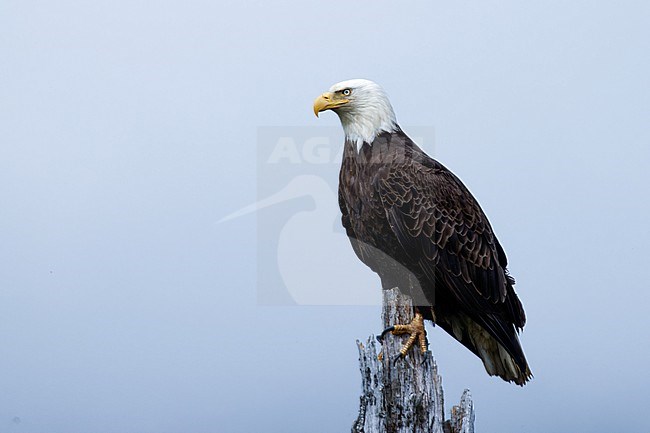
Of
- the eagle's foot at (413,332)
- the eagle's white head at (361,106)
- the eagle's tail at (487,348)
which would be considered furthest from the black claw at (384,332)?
the eagle's white head at (361,106)

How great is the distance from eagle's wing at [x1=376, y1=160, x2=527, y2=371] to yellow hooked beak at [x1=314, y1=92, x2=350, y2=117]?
24.2 inches

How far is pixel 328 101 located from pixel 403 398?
6.73ft

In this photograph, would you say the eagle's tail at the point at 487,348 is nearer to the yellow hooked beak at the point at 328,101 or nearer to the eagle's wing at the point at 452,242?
the eagle's wing at the point at 452,242

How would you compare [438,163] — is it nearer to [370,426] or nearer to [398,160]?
[398,160]

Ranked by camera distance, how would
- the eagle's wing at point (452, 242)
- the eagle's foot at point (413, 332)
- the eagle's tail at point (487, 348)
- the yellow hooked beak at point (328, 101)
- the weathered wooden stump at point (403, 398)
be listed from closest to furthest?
the weathered wooden stump at point (403, 398) → the eagle's foot at point (413, 332) → the eagle's wing at point (452, 242) → the yellow hooked beak at point (328, 101) → the eagle's tail at point (487, 348)

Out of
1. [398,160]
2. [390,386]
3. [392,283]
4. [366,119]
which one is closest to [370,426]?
[390,386]

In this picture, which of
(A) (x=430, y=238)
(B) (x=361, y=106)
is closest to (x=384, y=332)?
(A) (x=430, y=238)

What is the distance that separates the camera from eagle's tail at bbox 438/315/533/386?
5.42 meters

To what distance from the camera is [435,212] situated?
5.08 m

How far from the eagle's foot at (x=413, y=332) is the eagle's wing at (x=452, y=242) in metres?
0.31

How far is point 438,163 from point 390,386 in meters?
1.59

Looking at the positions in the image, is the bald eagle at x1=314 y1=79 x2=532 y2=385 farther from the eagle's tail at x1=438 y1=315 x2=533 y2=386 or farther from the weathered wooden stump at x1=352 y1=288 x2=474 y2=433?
the weathered wooden stump at x1=352 y1=288 x2=474 y2=433

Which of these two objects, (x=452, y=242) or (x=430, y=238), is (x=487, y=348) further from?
(x=430, y=238)

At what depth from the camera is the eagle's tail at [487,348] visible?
17.8 ft
